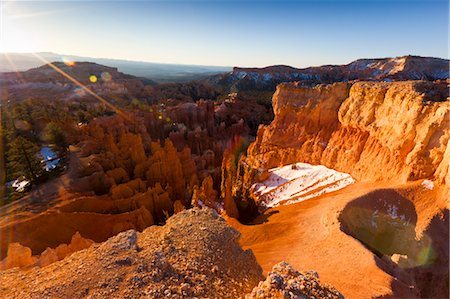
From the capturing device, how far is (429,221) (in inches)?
547

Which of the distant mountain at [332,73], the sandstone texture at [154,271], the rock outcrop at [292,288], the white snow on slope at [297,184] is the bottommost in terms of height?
the white snow on slope at [297,184]

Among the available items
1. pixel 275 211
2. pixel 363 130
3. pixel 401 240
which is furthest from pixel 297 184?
pixel 401 240

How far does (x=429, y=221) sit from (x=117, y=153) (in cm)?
2490

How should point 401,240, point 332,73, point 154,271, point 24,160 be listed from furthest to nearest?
1. point 332,73
2. point 24,160
3. point 401,240
4. point 154,271

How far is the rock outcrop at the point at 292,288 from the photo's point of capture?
5051mm

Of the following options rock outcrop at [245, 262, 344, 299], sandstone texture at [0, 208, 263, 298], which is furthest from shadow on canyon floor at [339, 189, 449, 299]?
sandstone texture at [0, 208, 263, 298]

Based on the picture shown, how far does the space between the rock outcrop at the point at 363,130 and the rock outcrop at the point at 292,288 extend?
547 inches

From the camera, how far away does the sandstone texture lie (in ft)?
18.6

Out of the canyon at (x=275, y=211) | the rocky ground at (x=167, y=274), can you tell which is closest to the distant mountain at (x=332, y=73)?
the canyon at (x=275, y=211)

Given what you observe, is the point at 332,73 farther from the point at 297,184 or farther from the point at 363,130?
the point at 297,184

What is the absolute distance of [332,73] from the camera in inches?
4144

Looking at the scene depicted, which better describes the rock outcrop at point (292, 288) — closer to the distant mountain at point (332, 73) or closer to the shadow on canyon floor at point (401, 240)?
the shadow on canyon floor at point (401, 240)

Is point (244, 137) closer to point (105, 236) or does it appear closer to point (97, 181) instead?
point (97, 181)

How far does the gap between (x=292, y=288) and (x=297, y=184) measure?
18706 mm
